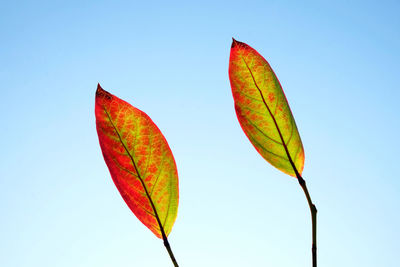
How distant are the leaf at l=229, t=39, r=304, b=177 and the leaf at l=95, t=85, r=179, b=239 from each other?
0.09 m

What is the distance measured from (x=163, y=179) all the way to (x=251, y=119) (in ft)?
0.35

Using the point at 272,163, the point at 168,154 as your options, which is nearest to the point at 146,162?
the point at 168,154

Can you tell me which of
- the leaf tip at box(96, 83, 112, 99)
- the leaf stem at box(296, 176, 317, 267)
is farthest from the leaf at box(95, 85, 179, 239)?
the leaf stem at box(296, 176, 317, 267)

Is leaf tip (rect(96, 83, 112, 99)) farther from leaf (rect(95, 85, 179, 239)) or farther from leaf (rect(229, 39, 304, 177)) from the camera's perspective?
leaf (rect(229, 39, 304, 177))

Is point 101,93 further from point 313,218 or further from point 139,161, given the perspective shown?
point 313,218

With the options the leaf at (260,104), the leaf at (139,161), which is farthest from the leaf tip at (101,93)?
the leaf at (260,104)

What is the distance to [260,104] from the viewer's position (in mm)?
333

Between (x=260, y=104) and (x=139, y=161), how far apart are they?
13cm

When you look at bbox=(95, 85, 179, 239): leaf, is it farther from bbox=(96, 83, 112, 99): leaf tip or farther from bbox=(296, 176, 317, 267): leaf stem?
bbox=(296, 176, 317, 267): leaf stem

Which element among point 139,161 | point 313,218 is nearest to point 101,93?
point 139,161

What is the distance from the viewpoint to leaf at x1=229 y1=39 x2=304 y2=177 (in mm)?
328

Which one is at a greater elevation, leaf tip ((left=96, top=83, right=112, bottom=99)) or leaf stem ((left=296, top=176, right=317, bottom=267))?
leaf tip ((left=96, top=83, right=112, bottom=99))

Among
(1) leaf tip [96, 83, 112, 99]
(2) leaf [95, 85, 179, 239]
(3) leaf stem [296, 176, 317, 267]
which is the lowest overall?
(3) leaf stem [296, 176, 317, 267]

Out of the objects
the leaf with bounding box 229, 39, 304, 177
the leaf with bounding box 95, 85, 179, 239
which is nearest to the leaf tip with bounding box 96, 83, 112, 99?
the leaf with bounding box 95, 85, 179, 239
